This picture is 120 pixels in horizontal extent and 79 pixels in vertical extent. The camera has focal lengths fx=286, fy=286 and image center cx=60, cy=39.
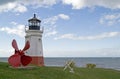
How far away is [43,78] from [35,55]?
15.9m

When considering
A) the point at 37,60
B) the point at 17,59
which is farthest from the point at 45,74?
the point at 37,60

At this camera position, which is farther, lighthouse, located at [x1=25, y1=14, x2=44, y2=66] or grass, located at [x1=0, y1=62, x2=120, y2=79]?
lighthouse, located at [x1=25, y1=14, x2=44, y2=66]

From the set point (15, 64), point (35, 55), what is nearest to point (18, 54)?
point (15, 64)

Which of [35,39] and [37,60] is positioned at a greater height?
[35,39]

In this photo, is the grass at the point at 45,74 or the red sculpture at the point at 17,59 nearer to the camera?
the grass at the point at 45,74

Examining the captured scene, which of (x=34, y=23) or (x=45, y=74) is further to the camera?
(x=34, y=23)

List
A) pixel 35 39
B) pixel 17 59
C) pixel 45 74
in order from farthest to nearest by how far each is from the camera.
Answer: pixel 35 39 → pixel 17 59 → pixel 45 74

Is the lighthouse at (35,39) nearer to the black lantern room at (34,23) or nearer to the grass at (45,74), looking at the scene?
the black lantern room at (34,23)

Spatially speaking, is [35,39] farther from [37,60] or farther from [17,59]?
[17,59]

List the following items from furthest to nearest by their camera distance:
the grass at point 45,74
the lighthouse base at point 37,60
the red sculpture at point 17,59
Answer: the lighthouse base at point 37,60 → the red sculpture at point 17,59 → the grass at point 45,74

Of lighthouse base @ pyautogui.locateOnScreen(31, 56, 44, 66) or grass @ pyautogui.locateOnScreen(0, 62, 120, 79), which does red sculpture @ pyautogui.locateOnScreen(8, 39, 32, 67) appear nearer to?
grass @ pyautogui.locateOnScreen(0, 62, 120, 79)

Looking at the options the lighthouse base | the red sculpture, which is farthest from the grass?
the lighthouse base

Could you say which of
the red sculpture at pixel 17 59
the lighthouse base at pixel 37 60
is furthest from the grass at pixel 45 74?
the lighthouse base at pixel 37 60

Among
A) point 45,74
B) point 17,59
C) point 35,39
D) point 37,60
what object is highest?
point 35,39
